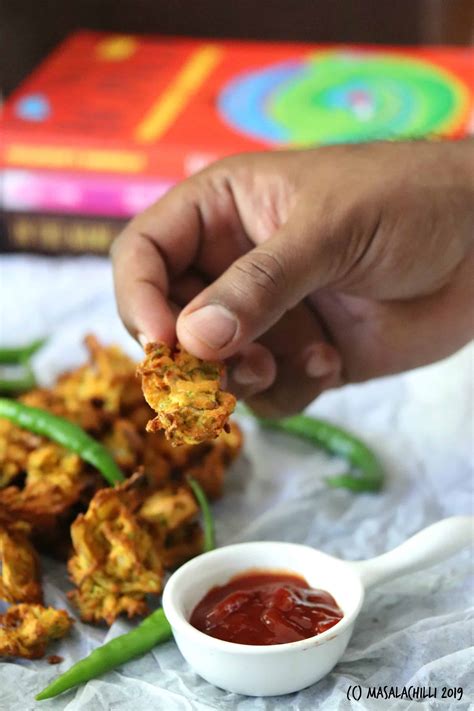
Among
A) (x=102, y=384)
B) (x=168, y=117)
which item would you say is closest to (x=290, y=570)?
(x=102, y=384)

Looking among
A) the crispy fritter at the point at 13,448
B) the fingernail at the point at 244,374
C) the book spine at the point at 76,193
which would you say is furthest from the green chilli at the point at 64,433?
the book spine at the point at 76,193

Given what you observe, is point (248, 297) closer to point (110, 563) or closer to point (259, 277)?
point (259, 277)

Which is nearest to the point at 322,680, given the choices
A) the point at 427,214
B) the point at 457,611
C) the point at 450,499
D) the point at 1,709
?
the point at 457,611

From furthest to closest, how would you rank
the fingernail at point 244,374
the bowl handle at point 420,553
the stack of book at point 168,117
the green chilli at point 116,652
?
the stack of book at point 168,117
the fingernail at point 244,374
the bowl handle at point 420,553
the green chilli at point 116,652

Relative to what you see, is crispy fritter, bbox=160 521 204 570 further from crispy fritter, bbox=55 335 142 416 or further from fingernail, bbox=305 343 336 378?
fingernail, bbox=305 343 336 378

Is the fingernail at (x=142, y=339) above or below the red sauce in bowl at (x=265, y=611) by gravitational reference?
above

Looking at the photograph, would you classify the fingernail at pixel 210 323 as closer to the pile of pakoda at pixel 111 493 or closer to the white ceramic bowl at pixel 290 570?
the pile of pakoda at pixel 111 493

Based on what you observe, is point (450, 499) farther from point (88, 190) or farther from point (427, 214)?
point (88, 190)
